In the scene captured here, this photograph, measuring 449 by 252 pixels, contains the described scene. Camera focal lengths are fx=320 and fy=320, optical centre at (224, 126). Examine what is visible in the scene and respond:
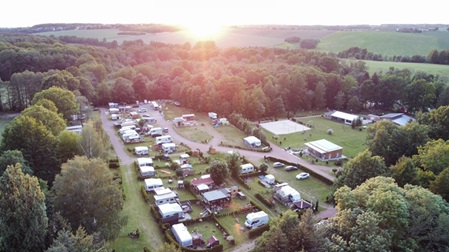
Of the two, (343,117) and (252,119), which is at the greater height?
(343,117)

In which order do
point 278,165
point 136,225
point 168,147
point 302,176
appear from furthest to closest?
1. point 168,147
2. point 278,165
3. point 302,176
4. point 136,225

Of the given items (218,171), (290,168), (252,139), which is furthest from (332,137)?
(218,171)

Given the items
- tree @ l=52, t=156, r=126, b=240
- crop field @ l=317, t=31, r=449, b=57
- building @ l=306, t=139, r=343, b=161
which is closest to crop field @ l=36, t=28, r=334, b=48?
crop field @ l=317, t=31, r=449, b=57

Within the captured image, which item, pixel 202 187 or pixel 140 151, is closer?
pixel 202 187

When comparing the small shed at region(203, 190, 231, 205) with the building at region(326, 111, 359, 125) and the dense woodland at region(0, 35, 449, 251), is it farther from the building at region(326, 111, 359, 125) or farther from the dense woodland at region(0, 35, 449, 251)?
the building at region(326, 111, 359, 125)

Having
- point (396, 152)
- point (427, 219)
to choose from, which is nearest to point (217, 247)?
point (427, 219)

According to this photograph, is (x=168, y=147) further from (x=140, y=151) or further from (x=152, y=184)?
(x=152, y=184)

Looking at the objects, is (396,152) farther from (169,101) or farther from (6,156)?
(169,101)

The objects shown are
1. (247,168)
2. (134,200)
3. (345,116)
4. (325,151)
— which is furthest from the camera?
(345,116)
